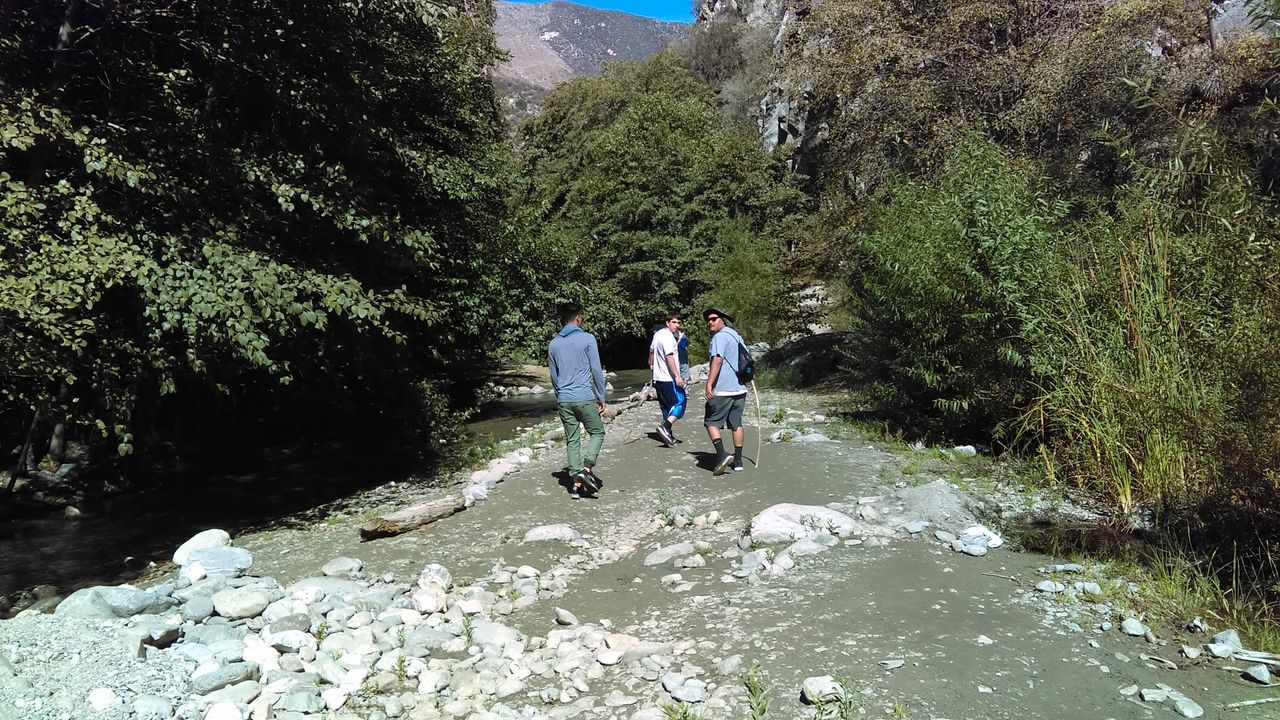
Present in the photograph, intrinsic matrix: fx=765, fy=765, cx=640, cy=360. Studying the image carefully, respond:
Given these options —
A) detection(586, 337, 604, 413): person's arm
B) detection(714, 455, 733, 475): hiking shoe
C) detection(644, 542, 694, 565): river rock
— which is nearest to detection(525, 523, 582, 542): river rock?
detection(644, 542, 694, 565): river rock

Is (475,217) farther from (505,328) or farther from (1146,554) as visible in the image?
(1146,554)

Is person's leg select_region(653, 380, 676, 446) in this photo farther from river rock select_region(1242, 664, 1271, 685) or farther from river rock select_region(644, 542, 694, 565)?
river rock select_region(1242, 664, 1271, 685)

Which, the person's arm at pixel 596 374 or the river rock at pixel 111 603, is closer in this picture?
the river rock at pixel 111 603

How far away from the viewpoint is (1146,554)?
6.08 metres

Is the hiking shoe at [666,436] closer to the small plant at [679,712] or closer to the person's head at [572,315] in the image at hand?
the person's head at [572,315]

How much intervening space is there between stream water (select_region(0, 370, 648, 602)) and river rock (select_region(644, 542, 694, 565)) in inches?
224

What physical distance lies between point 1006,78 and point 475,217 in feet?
37.5

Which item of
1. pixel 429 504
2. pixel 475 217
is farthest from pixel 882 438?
pixel 475 217

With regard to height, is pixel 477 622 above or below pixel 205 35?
below

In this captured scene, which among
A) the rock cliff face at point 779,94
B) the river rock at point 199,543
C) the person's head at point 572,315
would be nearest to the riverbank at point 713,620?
the river rock at point 199,543

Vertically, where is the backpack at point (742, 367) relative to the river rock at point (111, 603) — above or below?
above

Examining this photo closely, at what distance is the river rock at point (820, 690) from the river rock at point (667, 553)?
268cm

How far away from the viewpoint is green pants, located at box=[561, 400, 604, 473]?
9.00m

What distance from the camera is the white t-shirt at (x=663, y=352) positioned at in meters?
11.7
